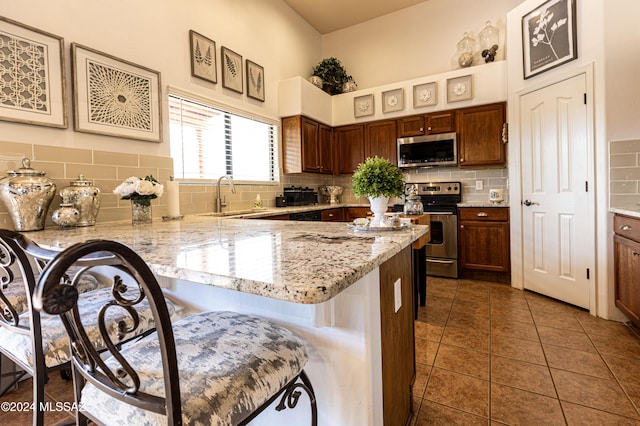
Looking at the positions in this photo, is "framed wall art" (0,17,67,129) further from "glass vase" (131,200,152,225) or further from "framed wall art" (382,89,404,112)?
"framed wall art" (382,89,404,112)

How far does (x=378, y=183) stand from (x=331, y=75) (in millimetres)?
3902

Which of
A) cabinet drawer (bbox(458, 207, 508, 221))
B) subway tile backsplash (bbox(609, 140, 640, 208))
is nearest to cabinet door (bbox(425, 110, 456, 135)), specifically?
cabinet drawer (bbox(458, 207, 508, 221))

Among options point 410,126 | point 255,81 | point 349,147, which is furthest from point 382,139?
point 255,81

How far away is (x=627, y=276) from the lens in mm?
2191

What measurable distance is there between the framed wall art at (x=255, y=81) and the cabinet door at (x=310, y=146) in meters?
0.64

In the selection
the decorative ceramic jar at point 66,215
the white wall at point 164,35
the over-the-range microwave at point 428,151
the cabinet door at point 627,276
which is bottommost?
the cabinet door at point 627,276

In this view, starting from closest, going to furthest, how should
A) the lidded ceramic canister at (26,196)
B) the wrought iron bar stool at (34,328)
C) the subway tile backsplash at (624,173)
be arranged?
the wrought iron bar stool at (34,328) → the lidded ceramic canister at (26,196) → the subway tile backsplash at (624,173)

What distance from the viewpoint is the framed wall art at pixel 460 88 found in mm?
3768

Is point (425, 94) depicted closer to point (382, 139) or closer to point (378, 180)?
Answer: point (382, 139)

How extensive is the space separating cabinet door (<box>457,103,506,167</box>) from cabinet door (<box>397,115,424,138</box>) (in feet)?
1.51

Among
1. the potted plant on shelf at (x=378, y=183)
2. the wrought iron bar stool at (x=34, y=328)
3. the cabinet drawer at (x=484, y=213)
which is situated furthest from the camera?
the cabinet drawer at (x=484, y=213)

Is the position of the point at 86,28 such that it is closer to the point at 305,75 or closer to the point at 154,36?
the point at 154,36

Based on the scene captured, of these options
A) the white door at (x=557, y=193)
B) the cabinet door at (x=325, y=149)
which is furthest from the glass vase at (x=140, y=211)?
the white door at (x=557, y=193)

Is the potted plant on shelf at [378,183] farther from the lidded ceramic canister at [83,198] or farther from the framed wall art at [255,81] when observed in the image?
the framed wall art at [255,81]
